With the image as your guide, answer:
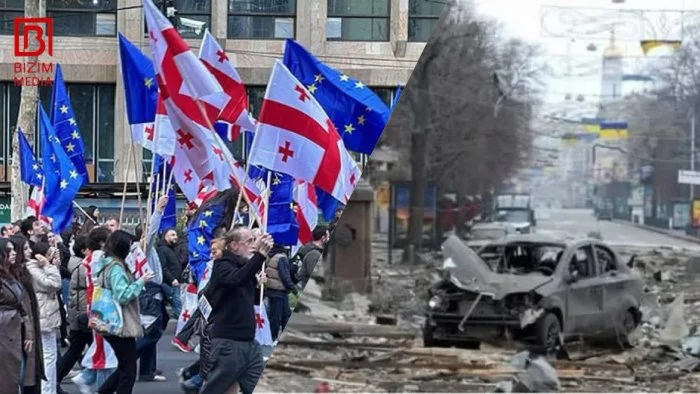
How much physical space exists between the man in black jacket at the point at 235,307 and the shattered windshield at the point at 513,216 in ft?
Answer: 13.9

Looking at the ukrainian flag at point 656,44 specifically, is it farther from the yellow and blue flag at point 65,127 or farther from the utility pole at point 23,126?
the utility pole at point 23,126

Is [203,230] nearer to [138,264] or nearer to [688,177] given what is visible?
[138,264]

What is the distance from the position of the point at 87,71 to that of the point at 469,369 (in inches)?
1322

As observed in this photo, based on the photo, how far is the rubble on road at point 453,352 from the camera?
3043mm

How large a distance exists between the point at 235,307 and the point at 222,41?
93.2 feet

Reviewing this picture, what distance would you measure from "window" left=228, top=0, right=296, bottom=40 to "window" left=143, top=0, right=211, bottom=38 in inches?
27.0

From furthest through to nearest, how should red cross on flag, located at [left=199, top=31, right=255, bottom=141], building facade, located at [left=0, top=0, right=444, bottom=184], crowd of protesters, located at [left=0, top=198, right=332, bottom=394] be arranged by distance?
building facade, located at [left=0, top=0, right=444, bottom=184]
red cross on flag, located at [left=199, top=31, right=255, bottom=141]
crowd of protesters, located at [left=0, top=198, right=332, bottom=394]

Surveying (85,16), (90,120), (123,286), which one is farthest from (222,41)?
(123,286)

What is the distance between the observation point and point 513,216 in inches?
120

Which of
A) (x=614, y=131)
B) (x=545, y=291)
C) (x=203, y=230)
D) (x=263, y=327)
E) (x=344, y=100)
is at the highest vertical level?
(x=344, y=100)

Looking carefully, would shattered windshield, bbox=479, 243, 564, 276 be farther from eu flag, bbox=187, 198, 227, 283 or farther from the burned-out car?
eu flag, bbox=187, 198, 227, 283

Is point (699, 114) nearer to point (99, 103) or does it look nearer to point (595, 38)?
point (595, 38)

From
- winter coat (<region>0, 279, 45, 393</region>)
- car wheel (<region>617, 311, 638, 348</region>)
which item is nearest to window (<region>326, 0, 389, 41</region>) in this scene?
winter coat (<region>0, 279, 45, 393</region>)

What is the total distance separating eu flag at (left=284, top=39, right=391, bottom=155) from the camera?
10297 millimetres
